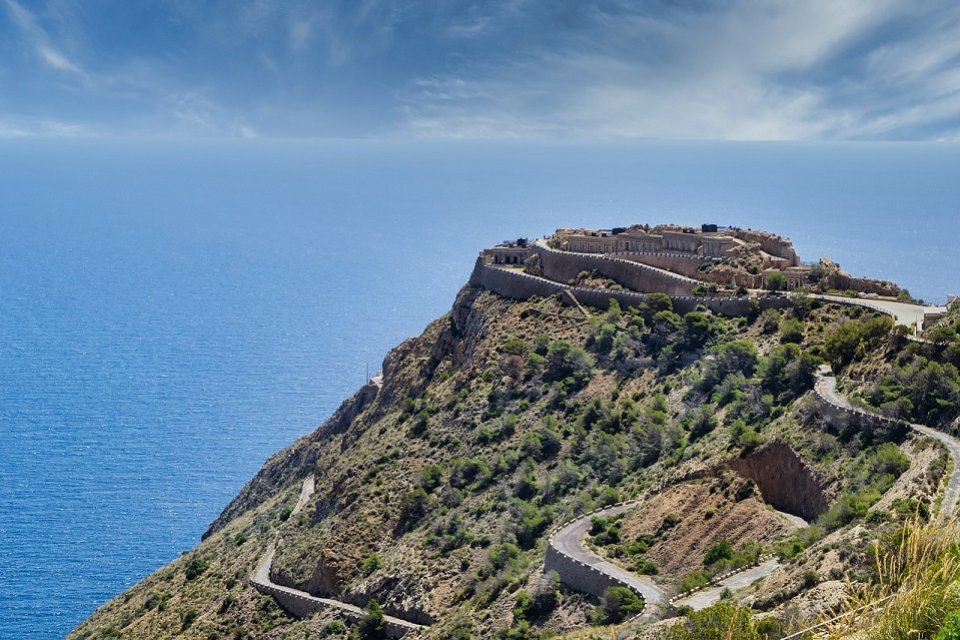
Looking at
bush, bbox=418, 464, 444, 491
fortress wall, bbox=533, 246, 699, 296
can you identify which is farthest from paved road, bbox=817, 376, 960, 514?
bush, bbox=418, 464, 444, 491

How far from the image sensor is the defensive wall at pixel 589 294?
6013cm

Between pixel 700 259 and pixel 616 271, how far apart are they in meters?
4.06

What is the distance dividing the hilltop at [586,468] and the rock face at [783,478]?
0.07 metres

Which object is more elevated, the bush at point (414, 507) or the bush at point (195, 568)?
the bush at point (414, 507)

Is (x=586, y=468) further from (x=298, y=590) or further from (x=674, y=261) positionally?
(x=674, y=261)

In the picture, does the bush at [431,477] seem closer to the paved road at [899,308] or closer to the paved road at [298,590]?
the paved road at [298,590]

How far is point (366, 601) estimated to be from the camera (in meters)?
51.0

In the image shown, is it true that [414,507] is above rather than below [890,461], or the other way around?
below

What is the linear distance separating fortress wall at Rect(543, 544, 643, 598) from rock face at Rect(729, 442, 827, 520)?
6.28m

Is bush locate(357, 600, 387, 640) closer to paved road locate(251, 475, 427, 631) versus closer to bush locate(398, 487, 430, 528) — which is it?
paved road locate(251, 475, 427, 631)

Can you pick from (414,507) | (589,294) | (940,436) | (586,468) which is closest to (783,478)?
(940,436)

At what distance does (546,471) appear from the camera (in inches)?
2136

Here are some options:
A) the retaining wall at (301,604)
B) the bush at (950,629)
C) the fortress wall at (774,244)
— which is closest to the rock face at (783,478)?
the retaining wall at (301,604)

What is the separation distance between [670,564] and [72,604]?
36778mm
